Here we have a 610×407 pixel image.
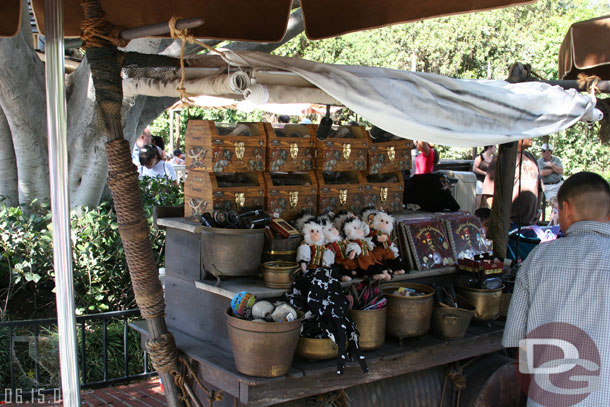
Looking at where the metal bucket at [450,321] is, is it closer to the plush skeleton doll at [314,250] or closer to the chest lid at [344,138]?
the plush skeleton doll at [314,250]

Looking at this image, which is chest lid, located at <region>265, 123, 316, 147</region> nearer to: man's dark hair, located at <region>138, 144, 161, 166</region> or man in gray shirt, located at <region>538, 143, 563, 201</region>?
man's dark hair, located at <region>138, 144, 161, 166</region>

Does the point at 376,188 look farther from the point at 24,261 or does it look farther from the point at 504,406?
the point at 24,261

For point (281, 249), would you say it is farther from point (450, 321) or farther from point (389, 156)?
point (389, 156)

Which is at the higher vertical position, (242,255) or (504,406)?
(242,255)

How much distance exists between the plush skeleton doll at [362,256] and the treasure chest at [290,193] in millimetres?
334

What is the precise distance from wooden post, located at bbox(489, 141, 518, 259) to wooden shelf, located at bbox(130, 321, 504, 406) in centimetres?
88

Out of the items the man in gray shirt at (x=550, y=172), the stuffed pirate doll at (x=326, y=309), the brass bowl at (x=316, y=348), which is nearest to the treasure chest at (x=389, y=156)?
the stuffed pirate doll at (x=326, y=309)

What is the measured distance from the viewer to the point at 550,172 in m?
10.9

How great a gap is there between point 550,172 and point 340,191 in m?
8.05

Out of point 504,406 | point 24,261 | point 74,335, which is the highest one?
point 74,335

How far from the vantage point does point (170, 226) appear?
12.0ft

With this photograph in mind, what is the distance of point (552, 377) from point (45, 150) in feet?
16.9

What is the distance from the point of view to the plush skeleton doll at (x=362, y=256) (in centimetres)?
369

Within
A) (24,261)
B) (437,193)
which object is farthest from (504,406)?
(24,261)
